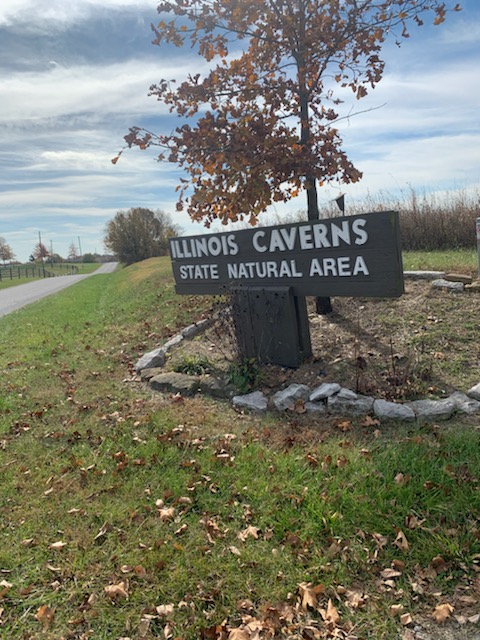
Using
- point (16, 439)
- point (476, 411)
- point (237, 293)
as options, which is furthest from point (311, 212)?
point (16, 439)

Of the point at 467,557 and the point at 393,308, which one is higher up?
the point at 393,308

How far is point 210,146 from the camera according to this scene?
5.79 metres

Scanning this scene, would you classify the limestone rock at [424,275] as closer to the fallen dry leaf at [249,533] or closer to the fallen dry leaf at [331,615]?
the fallen dry leaf at [249,533]

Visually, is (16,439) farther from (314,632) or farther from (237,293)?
(314,632)

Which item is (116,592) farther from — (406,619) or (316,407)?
(316,407)

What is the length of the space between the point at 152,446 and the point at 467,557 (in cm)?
259

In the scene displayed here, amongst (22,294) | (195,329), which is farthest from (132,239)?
(195,329)

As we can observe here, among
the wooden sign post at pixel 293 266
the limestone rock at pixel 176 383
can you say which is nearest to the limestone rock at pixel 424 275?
the wooden sign post at pixel 293 266

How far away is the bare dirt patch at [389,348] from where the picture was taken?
4660 millimetres

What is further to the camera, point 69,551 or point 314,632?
point 69,551

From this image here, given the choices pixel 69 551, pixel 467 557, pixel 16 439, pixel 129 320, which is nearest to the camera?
pixel 467 557

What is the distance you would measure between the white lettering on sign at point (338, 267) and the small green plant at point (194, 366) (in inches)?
72.5

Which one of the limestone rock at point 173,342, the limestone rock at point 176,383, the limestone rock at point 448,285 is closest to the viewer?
the limestone rock at point 176,383

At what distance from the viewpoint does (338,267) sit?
4.91m
